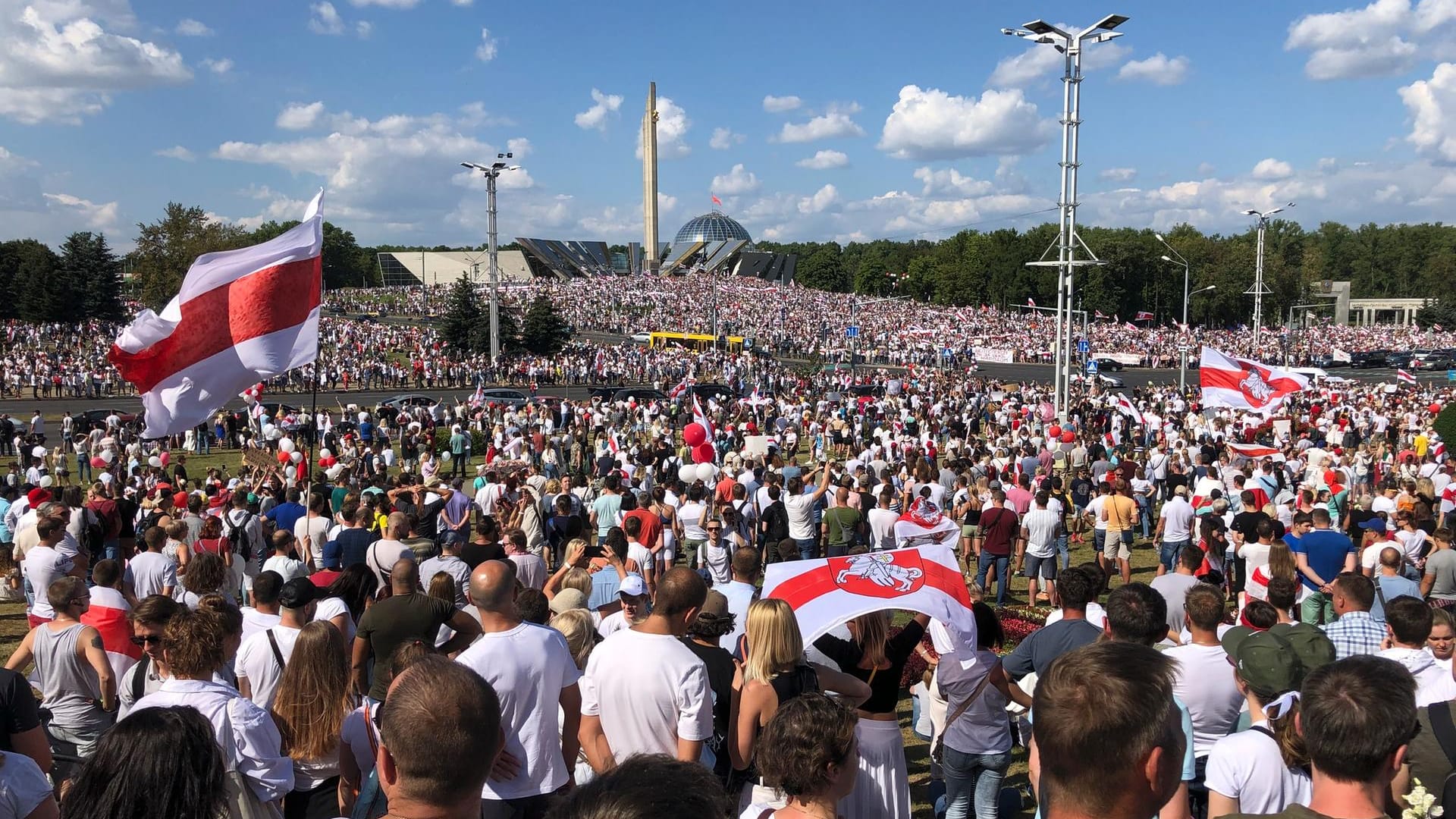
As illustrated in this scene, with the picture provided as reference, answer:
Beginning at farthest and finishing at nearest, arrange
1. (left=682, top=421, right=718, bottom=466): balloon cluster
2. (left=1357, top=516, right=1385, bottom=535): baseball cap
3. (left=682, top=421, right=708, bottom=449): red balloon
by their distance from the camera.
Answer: (left=682, top=421, right=708, bottom=449): red balloon < (left=682, top=421, right=718, bottom=466): balloon cluster < (left=1357, top=516, right=1385, bottom=535): baseball cap

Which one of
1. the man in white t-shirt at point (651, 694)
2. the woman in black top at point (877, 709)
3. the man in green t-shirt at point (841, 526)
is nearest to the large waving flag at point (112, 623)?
the man in white t-shirt at point (651, 694)

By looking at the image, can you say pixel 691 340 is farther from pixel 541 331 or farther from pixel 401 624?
pixel 401 624

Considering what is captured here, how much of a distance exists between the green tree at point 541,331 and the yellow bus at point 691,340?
38.2 ft

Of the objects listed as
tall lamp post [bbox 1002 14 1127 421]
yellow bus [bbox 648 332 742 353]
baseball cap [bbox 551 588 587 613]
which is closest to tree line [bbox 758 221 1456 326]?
yellow bus [bbox 648 332 742 353]

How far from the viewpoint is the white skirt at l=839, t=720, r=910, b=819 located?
4086mm

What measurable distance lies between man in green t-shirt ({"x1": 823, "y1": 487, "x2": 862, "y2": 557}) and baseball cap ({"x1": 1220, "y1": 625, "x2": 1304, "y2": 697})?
735cm

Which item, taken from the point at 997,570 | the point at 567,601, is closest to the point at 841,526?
the point at 997,570

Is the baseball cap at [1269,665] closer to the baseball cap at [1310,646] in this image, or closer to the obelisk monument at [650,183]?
the baseball cap at [1310,646]

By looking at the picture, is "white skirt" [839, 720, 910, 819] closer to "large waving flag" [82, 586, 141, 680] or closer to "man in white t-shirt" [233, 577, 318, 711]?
"man in white t-shirt" [233, 577, 318, 711]

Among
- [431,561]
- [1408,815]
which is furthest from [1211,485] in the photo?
[1408,815]

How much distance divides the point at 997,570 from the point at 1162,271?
317ft

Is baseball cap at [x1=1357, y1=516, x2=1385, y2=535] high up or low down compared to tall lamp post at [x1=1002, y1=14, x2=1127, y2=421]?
down

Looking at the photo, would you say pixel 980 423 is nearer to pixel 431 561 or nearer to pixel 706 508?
pixel 706 508

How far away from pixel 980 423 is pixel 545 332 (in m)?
28.0
